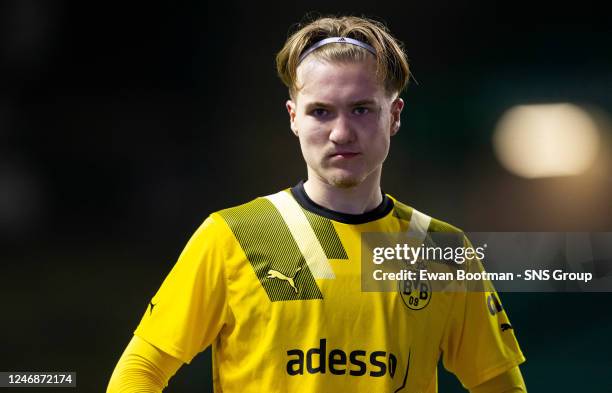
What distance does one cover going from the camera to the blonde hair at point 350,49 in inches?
95.8

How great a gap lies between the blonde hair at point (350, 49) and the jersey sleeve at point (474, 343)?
0.66m

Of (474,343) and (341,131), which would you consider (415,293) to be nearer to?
(474,343)

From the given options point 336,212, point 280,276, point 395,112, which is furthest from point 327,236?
A: point 395,112

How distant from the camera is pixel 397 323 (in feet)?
7.83

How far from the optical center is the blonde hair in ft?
7.98

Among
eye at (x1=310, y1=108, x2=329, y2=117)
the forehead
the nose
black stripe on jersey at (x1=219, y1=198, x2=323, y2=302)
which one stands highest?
the forehead

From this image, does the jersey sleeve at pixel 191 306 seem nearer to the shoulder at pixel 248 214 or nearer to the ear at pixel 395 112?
the shoulder at pixel 248 214

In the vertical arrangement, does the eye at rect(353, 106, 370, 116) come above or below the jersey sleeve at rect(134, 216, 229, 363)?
above

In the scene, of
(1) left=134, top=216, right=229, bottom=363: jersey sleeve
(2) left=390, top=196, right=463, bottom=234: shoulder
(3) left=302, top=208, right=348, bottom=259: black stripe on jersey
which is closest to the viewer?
(1) left=134, top=216, right=229, bottom=363: jersey sleeve

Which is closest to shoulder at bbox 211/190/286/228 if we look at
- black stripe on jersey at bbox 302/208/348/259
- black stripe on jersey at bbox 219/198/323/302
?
black stripe on jersey at bbox 219/198/323/302

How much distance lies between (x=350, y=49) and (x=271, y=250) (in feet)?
2.00

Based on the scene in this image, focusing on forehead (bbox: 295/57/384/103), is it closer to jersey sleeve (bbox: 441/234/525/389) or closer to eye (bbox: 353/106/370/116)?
eye (bbox: 353/106/370/116)

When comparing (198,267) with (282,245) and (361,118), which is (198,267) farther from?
(361,118)

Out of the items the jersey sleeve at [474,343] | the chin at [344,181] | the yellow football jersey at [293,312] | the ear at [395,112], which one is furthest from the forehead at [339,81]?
the jersey sleeve at [474,343]
